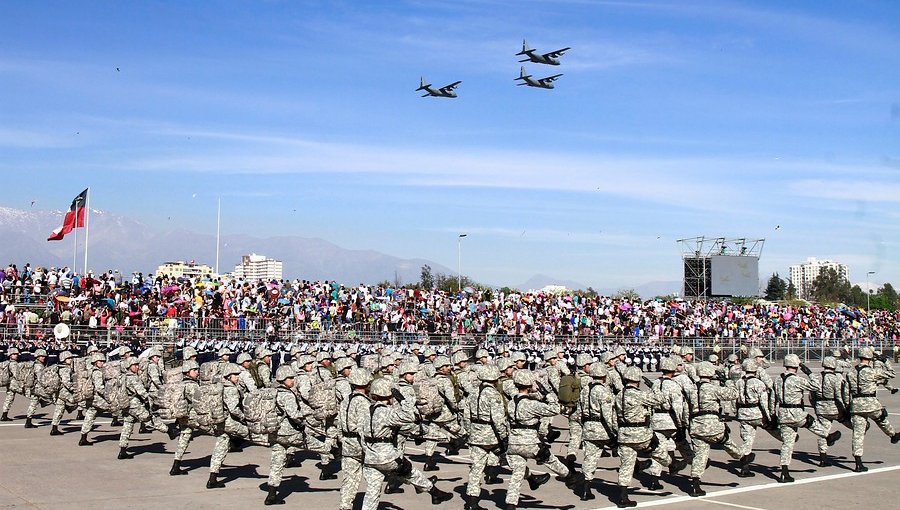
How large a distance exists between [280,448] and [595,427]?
4.38m

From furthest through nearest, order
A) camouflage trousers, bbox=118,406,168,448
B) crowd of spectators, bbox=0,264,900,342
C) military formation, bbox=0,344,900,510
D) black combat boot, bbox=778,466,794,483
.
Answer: crowd of spectators, bbox=0,264,900,342 < camouflage trousers, bbox=118,406,168,448 < black combat boot, bbox=778,466,794,483 < military formation, bbox=0,344,900,510

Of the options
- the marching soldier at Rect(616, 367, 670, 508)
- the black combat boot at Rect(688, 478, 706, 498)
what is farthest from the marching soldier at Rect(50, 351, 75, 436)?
the black combat boot at Rect(688, 478, 706, 498)

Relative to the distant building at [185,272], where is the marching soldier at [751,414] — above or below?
below

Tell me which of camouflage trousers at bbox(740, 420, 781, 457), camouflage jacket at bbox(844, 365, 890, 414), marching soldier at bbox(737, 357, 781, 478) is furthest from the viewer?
camouflage jacket at bbox(844, 365, 890, 414)

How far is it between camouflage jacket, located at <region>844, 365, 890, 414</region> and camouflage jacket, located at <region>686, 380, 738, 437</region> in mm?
3313

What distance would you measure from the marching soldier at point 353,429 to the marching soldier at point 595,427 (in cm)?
342

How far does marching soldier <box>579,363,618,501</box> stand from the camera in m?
12.6

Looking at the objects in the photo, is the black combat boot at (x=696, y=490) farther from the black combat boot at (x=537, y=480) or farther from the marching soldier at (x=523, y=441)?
the marching soldier at (x=523, y=441)

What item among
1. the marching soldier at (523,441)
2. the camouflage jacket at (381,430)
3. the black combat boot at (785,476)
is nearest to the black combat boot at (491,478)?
the marching soldier at (523,441)

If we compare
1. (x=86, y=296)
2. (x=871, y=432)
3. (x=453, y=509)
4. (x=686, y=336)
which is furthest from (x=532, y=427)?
(x=686, y=336)

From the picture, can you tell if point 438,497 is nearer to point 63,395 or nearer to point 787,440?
point 787,440

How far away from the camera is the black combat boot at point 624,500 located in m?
12.0

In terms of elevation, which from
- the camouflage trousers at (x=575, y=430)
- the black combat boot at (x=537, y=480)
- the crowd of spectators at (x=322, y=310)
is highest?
the crowd of spectators at (x=322, y=310)

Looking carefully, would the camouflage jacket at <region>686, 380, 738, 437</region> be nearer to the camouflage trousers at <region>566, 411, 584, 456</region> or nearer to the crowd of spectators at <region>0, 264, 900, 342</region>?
the camouflage trousers at <region>566, 411, 584, 456</region>
